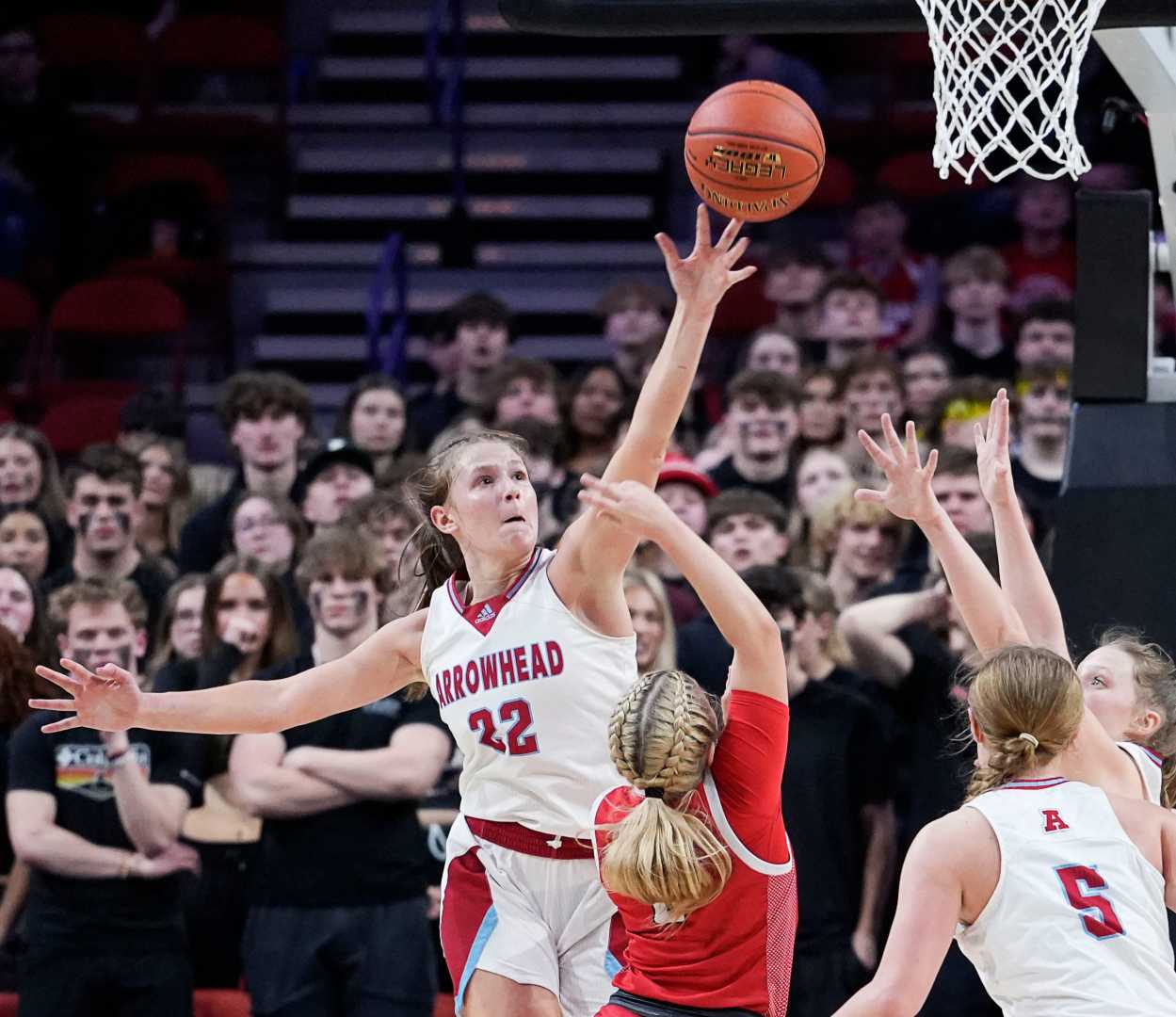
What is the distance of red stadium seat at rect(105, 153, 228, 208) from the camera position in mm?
12023

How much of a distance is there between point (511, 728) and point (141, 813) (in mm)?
2365

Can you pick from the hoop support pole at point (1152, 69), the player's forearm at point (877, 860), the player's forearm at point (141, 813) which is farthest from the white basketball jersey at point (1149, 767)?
the player's forearm at point (141, 813)

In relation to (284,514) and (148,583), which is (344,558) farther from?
(148,583)

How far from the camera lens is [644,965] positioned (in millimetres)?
3756

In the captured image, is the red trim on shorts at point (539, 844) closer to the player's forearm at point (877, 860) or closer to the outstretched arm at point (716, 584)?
the outstretched arm at point (716, 584)

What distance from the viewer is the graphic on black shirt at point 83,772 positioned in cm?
639

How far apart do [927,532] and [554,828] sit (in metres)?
1.06

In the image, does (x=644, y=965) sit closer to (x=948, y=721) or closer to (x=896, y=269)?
(x=948, y=721)

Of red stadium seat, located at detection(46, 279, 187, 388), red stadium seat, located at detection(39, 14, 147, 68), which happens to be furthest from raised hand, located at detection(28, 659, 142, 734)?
red stadium seat, located at detection(39, 14, 147, 68)

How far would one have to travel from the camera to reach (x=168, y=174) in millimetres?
12094

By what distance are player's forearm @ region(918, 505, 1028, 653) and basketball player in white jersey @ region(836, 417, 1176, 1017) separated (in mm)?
435

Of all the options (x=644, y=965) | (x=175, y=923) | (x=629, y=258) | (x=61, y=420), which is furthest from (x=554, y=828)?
(x=629, y=258)

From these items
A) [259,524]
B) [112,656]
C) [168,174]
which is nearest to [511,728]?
[112,656]

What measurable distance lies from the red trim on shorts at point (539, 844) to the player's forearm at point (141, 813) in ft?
7.24
